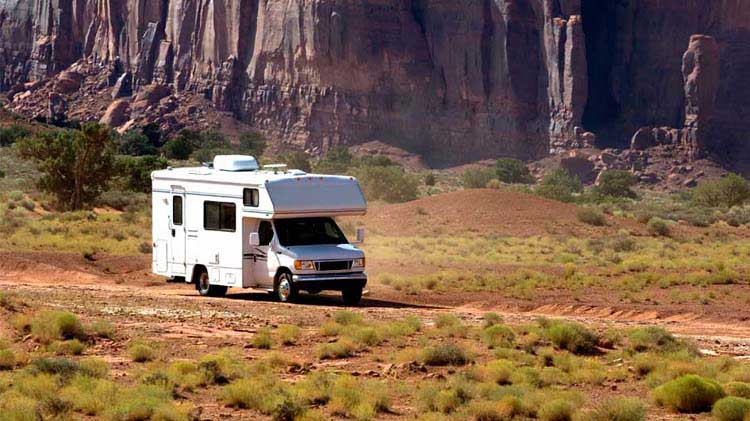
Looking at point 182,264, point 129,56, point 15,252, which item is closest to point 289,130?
point 129,56

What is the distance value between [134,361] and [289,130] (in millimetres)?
88624

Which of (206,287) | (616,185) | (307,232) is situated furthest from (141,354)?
(616,185)

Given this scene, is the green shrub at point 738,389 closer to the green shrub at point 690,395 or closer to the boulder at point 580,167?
the green shrub at point 690,395

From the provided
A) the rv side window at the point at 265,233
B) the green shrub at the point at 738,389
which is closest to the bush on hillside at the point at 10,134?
the rv side window at the point at 265,233

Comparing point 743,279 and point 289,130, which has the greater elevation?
point 289,130

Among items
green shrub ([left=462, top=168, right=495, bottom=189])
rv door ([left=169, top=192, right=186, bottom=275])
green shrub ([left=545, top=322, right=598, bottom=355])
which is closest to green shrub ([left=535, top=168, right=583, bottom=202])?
green shrub ([left=462, top=168, right=495, bottom=189])

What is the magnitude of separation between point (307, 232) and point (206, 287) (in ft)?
7.74

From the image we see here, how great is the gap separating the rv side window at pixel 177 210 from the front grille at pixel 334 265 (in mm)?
3194

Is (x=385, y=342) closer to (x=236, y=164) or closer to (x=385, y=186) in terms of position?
(x=236, y=164)

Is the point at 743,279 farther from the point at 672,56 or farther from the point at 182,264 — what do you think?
the point at 672,56

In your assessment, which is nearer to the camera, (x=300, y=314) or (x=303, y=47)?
(x=300, y=314)

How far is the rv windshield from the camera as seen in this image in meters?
25.3

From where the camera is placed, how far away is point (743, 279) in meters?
32.8

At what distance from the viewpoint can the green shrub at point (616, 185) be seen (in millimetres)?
81438
